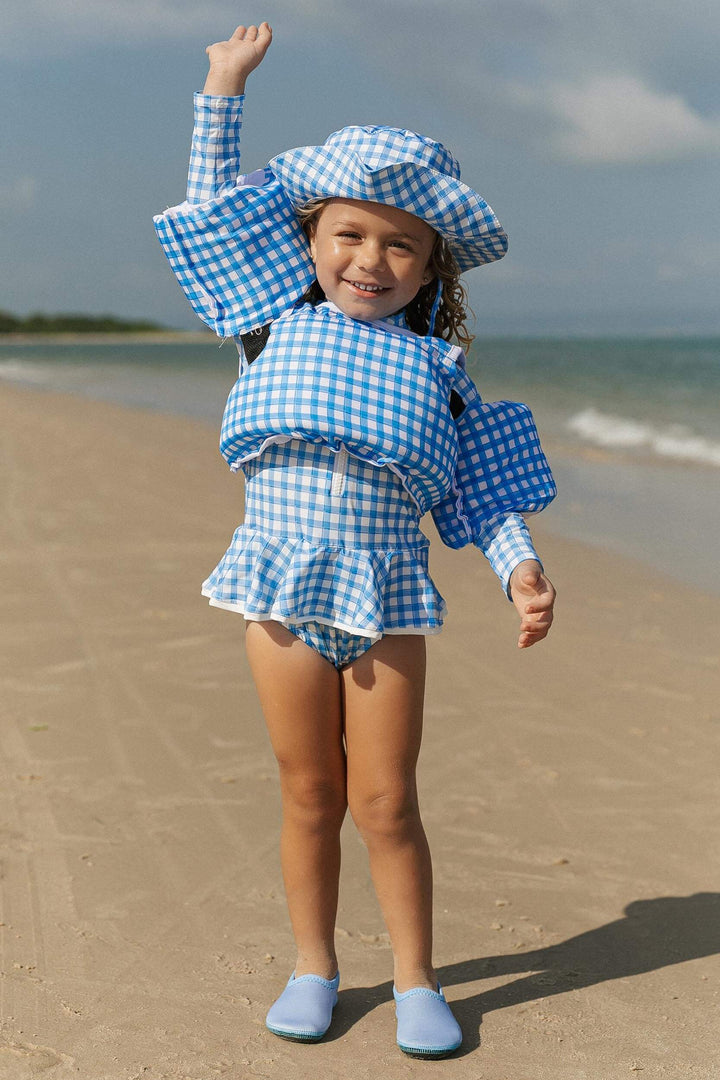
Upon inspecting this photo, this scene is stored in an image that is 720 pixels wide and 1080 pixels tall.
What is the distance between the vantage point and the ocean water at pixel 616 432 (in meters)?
7.61

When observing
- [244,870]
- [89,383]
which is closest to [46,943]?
[244,870]

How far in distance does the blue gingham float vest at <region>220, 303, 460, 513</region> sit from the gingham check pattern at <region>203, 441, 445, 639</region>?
0.06 m

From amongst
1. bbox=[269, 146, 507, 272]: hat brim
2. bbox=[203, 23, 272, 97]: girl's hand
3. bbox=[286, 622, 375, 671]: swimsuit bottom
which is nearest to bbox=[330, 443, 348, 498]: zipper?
bbox=[286, 622, 375, 671]: swimsuit bottom

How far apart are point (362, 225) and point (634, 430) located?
12.9 meters

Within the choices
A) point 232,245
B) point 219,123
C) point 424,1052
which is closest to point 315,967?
point 424,1052

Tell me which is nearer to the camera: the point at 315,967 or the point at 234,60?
the point at 234,60

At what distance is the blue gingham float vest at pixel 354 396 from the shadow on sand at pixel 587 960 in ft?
3.88

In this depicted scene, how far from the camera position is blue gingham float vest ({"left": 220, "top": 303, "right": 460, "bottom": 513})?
7.05ft

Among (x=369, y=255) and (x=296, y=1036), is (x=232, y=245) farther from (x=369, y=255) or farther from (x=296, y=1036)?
(x=296, y=1036)

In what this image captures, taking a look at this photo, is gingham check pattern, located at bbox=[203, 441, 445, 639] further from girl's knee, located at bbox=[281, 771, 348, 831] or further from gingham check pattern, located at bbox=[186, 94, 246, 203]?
gingham check pattern, located at bbox=[186, 94, 246, 203]

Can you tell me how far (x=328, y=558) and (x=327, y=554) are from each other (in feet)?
0.03

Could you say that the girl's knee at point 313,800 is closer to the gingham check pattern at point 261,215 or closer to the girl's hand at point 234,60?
the gingham check pattern at point 261,215

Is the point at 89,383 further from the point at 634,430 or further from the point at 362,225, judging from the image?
the point at 362,225

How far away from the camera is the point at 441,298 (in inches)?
95.0
